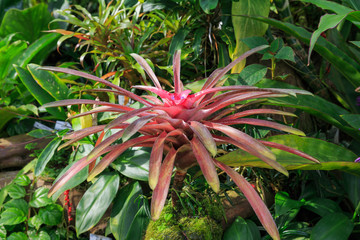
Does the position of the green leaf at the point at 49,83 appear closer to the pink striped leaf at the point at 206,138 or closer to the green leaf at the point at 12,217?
the green leaf at the point at 12,217

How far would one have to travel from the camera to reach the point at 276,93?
770 millimetres

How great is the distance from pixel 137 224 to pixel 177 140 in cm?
34

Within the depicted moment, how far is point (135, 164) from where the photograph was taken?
1.09m

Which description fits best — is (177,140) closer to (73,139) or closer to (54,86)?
(73,139)

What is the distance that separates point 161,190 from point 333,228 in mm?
671

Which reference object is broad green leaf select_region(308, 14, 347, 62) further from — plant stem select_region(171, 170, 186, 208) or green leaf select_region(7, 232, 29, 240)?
green leaf select_region(7, 232, 29, 240)

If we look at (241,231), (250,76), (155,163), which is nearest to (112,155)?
(155,163)

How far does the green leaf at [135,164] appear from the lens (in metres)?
1.06

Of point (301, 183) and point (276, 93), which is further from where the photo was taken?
Result: point (301, 183)

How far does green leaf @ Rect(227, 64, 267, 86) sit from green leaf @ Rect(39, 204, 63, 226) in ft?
2.72

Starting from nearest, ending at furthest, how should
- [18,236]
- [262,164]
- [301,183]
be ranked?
[262,164] → [18,236] → [301,183]

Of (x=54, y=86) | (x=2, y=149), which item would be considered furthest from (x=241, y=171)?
(x=2, y=149)

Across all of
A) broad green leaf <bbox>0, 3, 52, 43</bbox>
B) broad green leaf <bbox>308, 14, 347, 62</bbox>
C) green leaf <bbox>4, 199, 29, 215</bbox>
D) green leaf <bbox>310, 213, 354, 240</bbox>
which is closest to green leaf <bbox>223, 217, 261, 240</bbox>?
green leaf <bbox>310, 213, 354, 240</bbox>

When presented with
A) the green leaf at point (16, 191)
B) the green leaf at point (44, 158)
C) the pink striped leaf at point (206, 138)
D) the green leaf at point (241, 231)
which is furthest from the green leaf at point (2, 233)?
the pink striped leaf at point (206, 138)
